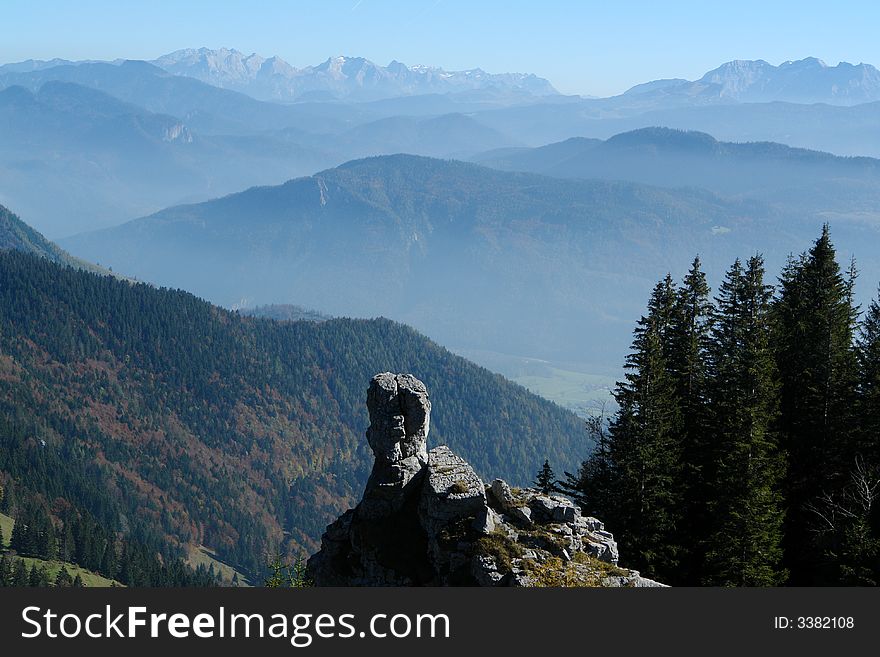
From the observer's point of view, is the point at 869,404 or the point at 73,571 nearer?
the point at 869,404

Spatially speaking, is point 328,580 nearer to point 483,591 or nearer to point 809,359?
point 483,591

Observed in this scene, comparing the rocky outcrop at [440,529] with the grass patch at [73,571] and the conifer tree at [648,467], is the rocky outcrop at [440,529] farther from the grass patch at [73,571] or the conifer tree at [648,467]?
the grass patch at [73,571]

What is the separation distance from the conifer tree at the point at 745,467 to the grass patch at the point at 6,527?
144819mm

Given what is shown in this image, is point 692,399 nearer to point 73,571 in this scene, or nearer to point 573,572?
point 573,572

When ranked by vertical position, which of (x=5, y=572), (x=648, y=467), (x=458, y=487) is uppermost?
(x=458, y=487)

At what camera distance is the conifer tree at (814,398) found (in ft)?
167

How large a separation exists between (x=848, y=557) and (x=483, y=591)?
2305cm

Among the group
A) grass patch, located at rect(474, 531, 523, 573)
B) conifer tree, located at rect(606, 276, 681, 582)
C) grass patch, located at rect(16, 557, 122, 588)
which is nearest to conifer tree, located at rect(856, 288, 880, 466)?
conifer tree, located at rect(606, 276, 681, 582)

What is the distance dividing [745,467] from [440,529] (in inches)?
678

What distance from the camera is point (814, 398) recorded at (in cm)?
5584

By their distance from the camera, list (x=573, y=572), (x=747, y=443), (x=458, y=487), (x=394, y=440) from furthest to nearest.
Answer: (x=394, y=440) → (x=747, y=443) → (x=458, y=487) → (x=573, y=572)

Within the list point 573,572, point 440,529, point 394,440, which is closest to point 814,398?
point 573,572

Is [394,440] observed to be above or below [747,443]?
below

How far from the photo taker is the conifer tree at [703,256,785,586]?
45281mm
